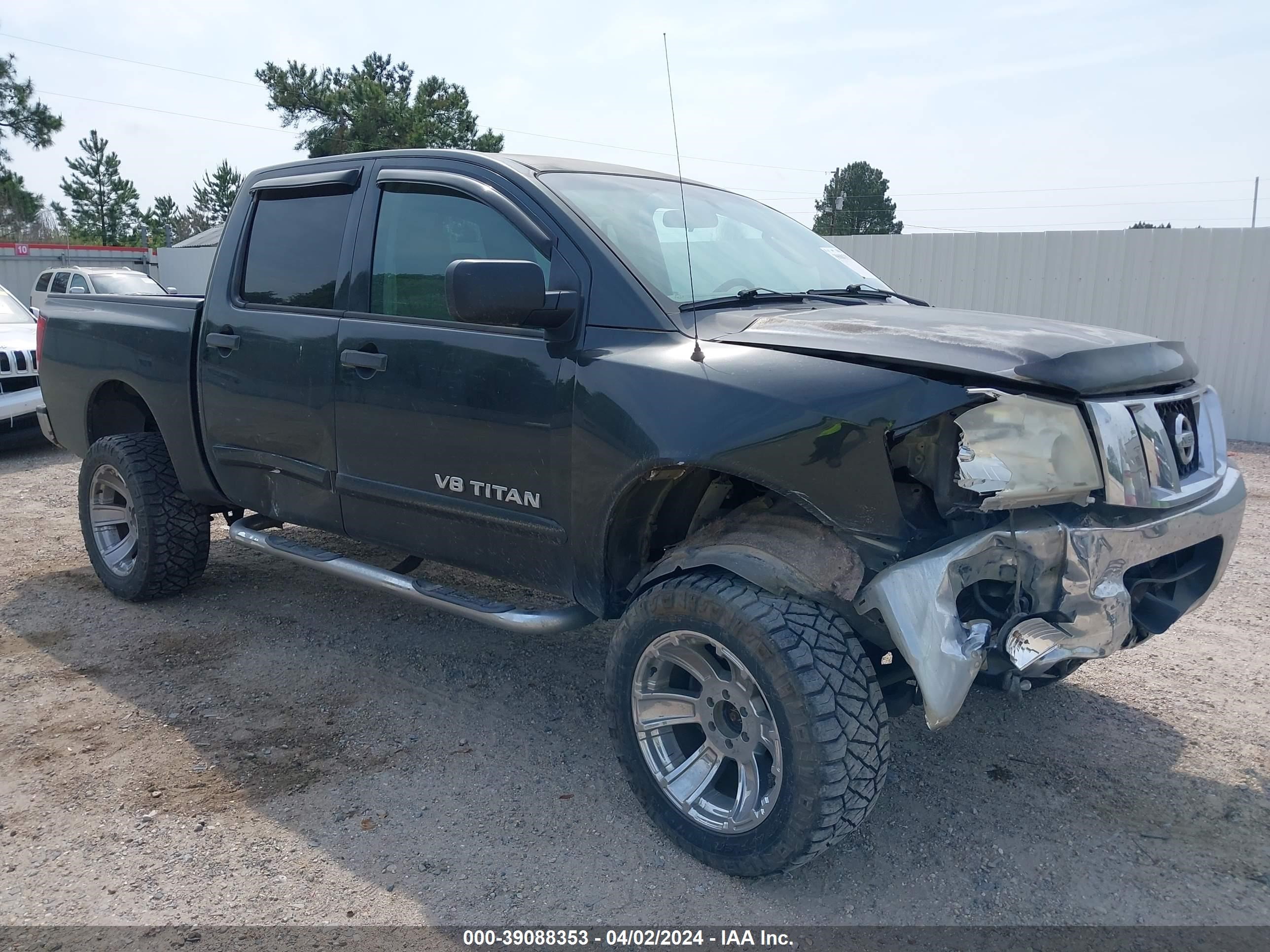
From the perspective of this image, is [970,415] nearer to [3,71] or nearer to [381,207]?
[381,207]

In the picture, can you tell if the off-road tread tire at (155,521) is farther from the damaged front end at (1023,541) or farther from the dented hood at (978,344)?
the damaged front end at (1023,541)

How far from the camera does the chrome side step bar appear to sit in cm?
320

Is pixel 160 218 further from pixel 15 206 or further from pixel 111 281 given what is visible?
pixel 111 281

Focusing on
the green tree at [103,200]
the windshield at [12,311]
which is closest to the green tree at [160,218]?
the green tree at [103,200]

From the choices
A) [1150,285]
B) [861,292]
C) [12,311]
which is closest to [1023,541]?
[861,292]

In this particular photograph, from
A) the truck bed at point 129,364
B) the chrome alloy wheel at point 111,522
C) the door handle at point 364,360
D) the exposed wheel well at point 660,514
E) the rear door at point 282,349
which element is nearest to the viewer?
the exposed wheel well at point 660,514

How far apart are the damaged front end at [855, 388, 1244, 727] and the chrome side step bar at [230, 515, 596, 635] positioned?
3.53ft

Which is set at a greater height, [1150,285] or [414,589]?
[1150,285]

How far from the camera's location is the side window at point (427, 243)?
11.2 ft

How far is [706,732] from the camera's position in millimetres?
2828

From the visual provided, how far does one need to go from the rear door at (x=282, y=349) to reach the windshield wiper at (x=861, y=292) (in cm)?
183

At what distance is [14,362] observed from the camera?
8945 mm

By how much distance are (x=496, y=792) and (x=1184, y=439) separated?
7.75ft

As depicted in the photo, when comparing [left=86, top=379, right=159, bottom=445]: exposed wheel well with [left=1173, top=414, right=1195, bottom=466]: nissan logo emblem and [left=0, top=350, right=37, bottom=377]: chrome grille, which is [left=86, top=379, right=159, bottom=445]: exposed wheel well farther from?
[left=0, top=350, right=37, bottom=377]: chrome grille
